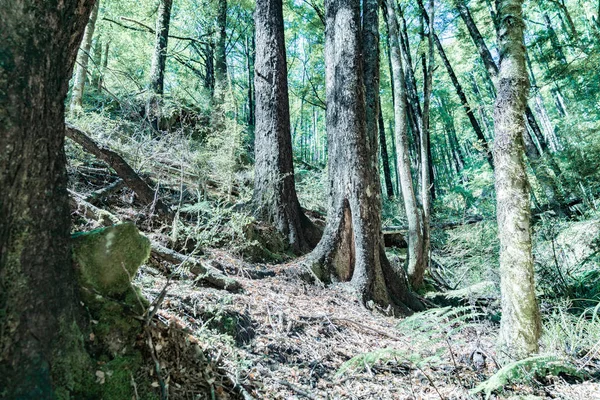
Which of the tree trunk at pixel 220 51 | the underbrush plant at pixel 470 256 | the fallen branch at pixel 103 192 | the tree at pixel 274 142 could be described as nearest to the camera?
the fallen branch at pixel 103 192

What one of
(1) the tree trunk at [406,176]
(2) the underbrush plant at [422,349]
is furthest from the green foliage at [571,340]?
(1) the tree trunk at [406,176]

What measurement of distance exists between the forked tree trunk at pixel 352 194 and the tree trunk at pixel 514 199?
1.77 m

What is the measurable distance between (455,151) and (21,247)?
32942 mm

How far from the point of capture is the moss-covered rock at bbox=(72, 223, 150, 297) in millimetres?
1653

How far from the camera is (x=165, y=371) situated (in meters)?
1.84

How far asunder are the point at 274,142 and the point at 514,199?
3.68 metres

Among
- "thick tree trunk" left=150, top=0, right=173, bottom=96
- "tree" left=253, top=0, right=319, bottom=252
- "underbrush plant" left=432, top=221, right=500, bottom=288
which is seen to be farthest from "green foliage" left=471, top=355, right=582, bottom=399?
"thick tree trunk" left=150, top=0, right=173, bottom=96

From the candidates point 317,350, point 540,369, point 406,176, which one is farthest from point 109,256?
point 406,176

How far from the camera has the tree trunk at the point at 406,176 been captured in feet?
20.9

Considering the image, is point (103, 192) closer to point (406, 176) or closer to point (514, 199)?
point (514, 199)

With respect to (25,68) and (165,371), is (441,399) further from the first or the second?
(25,68)

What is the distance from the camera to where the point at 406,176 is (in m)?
6.76

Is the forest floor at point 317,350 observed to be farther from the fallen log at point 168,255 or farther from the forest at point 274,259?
the fallen log at point 168,255

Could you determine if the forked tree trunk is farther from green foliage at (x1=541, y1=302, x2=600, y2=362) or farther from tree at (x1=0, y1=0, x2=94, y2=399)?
tree at (x1=0, y1=0, x2=94, y2=399)
